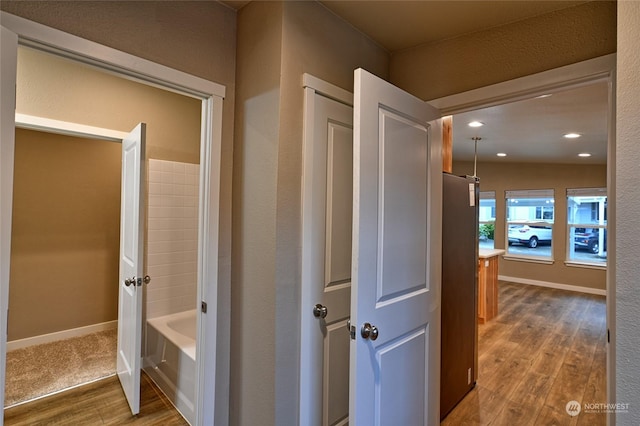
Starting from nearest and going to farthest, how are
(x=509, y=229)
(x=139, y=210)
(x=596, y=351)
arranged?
(x=139, y=210) < (x=596, y=351) < (x=509, y=229)

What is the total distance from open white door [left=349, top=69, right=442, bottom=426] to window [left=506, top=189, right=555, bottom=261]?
6.04 metres

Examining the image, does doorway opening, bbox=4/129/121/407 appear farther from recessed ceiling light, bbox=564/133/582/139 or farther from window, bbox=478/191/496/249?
window, bbox=478/191/496/249

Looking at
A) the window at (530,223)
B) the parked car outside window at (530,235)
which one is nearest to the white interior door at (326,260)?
the window at (530,223)

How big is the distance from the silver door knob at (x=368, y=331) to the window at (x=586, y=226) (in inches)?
263

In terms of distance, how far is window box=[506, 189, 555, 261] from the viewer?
6406 millimetres

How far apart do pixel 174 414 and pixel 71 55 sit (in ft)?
7.17

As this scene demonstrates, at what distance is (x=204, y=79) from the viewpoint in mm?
1562

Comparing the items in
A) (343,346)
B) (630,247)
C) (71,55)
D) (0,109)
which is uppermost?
(71,55)

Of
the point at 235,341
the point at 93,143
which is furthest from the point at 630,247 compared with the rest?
the point at 93,143

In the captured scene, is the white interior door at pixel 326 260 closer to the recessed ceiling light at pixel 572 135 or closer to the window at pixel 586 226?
the recessed ceiling light at pixel 572 135

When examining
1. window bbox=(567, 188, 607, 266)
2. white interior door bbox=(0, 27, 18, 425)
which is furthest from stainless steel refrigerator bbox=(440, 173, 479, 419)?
window bbox=(567, 188, 607, 266)

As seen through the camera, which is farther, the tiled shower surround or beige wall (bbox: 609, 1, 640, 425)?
the tiled shower surround

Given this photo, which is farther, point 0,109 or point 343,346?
point 343,346

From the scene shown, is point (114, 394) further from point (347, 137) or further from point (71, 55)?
point (347, 137)
